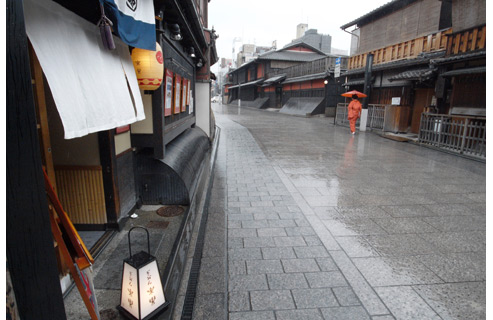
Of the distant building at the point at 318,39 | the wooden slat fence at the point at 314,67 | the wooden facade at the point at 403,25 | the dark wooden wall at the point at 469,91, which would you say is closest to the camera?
the dark wooden wall at the point at 469,91

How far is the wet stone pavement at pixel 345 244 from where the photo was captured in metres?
3.26

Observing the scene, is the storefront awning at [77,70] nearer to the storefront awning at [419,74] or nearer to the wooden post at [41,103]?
the wooden post at [41,103]

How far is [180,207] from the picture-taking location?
19.0ft

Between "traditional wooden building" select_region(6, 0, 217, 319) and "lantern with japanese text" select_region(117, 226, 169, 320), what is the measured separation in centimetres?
83

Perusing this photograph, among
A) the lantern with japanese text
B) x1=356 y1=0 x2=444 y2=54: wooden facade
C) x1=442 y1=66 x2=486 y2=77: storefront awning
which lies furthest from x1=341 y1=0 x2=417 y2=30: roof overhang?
the lantern with japanese text

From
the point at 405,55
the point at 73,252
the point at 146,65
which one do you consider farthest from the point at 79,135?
the point at 405,55

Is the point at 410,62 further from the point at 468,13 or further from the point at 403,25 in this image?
the point at 403,25

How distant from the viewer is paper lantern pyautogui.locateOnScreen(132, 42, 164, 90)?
455 cm

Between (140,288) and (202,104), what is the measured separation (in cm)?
1052

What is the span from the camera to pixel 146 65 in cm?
460

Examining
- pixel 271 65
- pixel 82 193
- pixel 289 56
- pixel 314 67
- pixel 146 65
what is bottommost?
pixel 82 193

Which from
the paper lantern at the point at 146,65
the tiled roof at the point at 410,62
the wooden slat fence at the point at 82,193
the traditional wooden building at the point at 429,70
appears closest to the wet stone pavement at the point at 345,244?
the wooden slat fence at the point at 82,193

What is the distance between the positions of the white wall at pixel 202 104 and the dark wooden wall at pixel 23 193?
36.4ft

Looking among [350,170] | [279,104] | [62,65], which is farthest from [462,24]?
[279,104]
